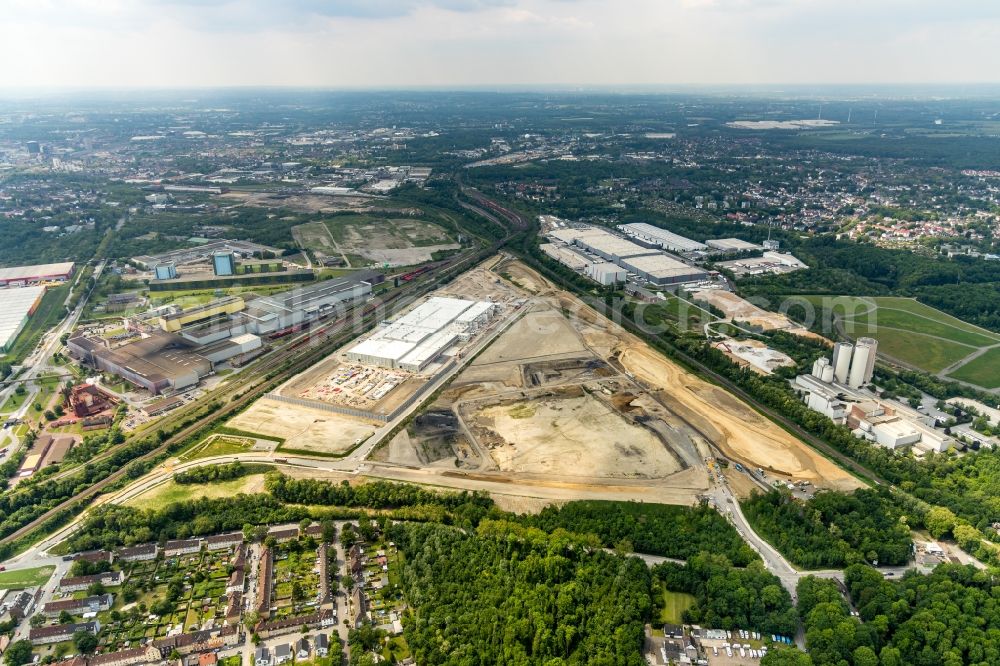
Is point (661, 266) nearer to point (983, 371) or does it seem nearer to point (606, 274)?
point (606, 274)

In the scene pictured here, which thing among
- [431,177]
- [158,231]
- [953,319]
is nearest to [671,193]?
[431,177]

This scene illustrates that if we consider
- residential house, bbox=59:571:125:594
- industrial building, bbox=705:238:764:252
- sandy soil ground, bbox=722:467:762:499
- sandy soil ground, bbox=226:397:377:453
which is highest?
industrial building, bbox=705:238:764:252

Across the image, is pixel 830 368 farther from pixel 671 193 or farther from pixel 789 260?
pixel 671 193

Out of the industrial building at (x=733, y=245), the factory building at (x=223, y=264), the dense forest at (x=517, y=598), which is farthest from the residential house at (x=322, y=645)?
the industrial building at (x=733, y=245)

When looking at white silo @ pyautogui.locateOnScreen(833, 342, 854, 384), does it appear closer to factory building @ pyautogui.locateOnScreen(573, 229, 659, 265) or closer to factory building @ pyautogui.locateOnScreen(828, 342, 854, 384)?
factory building @ pyautogui.locateOnScreen(828, 342, 854, 384)

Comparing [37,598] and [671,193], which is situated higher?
[671,193]

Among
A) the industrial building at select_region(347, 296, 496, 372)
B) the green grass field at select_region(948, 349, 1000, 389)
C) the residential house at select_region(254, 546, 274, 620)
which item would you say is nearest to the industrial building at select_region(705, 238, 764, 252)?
the green grass field at select_region(948, 349, 1000, 389)
